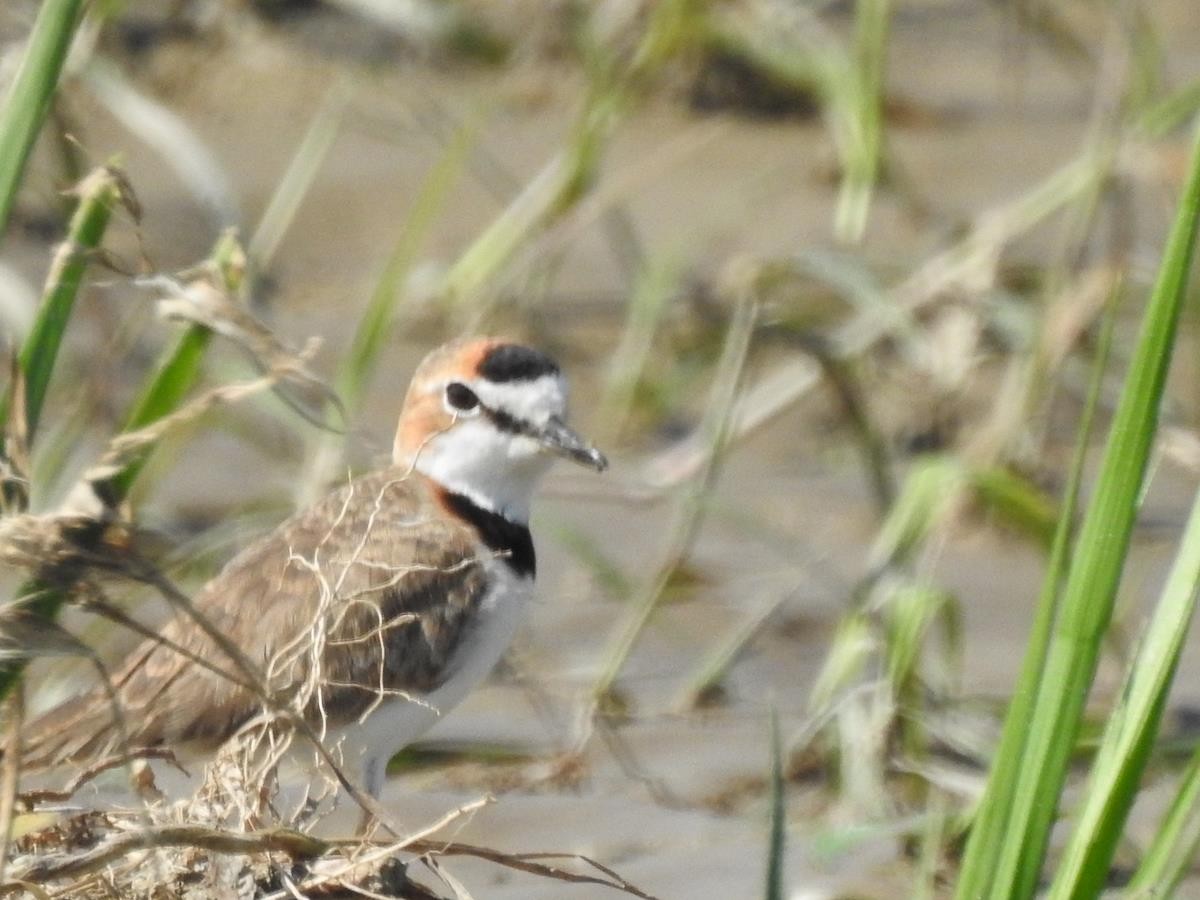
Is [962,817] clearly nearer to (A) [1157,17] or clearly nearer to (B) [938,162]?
(B) [938,162]

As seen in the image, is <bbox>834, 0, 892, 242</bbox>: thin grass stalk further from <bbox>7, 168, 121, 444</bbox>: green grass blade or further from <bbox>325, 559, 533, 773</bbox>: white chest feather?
<bbox>7, 168, 121, 444</bbox>: green grass blade

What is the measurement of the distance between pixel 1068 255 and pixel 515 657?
1.86 meters

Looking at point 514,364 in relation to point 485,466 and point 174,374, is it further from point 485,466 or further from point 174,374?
point 174,374

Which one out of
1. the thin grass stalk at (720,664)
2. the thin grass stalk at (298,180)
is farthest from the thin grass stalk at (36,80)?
the thin grass stalk at (720,664)

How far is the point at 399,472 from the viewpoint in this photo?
438cm

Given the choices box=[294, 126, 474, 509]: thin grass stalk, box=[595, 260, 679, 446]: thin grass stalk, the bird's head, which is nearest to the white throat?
the bird's head

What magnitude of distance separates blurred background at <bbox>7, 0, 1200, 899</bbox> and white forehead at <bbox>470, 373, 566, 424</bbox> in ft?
1.45

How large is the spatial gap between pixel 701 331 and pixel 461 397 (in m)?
2.57

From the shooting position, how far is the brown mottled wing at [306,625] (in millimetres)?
3898

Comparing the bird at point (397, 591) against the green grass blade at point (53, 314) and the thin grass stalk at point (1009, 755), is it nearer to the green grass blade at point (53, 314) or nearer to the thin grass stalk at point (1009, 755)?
the green grass blade at point (53, 314)

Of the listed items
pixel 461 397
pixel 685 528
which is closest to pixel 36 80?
pixel 461 397

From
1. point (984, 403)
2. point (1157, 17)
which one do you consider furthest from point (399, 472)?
point (1157, 17)

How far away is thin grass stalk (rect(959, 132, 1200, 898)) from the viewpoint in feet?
8.71

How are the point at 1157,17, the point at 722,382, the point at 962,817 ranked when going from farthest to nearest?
the point at 1157,17, the point at 722,382, the point at 962,817
